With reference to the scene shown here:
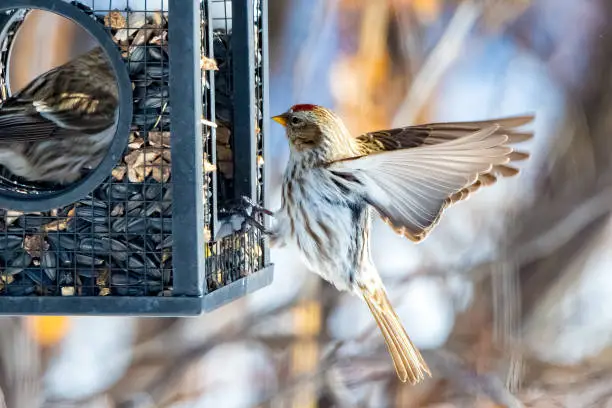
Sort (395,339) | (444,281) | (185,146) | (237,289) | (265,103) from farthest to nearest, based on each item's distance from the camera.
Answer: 1. (444,281)
2. (395,339)
3. (265,103)
4. (237,289)
5. (185,146)

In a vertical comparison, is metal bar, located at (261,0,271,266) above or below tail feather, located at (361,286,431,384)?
above

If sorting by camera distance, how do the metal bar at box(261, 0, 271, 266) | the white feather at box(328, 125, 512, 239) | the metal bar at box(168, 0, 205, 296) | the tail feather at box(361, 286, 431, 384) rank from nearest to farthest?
1. the metal bar at box(168, 0, 205, 296)
2. the white feather at box(328, 125, 512, 239)
3. the metal bar at box(261, 0, 271, 266)
4. the tail feather at box(361, 286, 431, 384)

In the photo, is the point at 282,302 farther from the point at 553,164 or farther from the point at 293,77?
the point at 553,164

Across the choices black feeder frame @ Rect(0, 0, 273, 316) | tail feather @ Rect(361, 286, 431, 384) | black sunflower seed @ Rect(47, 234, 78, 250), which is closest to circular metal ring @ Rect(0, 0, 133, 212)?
black feeder frame @ Rect(0, 0, 273, 316)

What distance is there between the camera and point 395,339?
373cm

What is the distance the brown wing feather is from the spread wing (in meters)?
0.01

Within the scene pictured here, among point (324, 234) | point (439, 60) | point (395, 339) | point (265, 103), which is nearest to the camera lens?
point (324, 234)

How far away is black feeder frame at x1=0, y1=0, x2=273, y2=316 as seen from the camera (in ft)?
8.94

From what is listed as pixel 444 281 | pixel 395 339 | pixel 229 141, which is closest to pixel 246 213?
pixel 229 141

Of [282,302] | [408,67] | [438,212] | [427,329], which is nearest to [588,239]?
[427,329]

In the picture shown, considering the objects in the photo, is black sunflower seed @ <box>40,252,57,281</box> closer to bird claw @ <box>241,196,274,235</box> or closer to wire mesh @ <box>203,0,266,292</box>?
wire mesh @ <box>203,0,266,292</box>

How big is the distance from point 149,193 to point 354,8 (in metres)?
2.76

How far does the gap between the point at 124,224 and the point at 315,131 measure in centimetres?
89

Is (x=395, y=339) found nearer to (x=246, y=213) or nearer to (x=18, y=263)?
(x=246, y=213)
